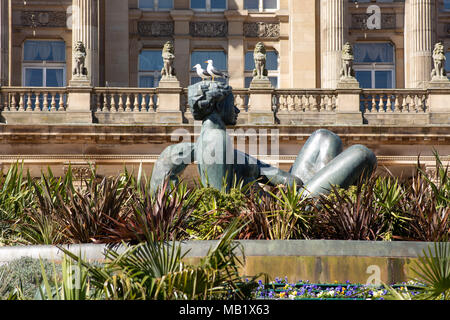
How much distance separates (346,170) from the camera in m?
11.3

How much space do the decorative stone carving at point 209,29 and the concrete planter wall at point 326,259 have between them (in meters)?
33.6

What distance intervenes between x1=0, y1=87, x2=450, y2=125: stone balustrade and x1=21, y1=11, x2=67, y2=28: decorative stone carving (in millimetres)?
11213

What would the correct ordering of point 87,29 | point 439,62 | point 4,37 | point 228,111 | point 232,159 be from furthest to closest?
point 87,29
point 4,37
point 439,62
point 228,111
point 232,159

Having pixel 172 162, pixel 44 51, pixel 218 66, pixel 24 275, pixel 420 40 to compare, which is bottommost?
pixel 24 275

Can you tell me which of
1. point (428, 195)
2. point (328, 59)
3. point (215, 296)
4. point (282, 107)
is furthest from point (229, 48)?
point (215, 296)

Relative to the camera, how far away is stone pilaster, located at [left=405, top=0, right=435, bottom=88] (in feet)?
123

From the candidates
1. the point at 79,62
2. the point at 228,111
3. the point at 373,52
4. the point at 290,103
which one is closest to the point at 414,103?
the point at 290,103

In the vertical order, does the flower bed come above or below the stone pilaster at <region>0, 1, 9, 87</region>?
below

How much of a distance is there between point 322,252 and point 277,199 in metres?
1.42

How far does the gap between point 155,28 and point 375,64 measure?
32.9 ft

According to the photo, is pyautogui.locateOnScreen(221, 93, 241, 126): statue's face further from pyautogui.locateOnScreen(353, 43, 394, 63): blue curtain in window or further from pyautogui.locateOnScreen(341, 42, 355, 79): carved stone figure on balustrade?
pyautogui.locateOnScreen(353, 43, 394, 63): blue curtain in window

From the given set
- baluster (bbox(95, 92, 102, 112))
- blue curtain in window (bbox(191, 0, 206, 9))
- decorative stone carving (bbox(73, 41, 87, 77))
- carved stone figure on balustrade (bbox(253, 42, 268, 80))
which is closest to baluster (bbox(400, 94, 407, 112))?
carved stone figure on balustrade (bbox(253, 42, 268, 80))

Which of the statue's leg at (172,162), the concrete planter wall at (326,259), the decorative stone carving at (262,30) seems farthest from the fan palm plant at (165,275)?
the decorative stone carving at (262,30)

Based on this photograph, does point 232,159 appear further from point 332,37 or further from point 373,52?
point 373,52
